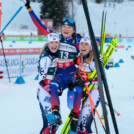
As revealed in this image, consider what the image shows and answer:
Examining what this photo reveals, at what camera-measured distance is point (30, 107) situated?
5113 millimetres

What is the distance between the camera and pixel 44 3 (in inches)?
1374

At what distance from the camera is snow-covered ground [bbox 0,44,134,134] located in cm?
399

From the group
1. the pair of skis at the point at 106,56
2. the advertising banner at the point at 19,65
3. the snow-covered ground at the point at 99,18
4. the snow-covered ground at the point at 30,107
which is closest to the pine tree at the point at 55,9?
the snow-covered ground at the point at 99,18

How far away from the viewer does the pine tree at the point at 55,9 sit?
33969mm

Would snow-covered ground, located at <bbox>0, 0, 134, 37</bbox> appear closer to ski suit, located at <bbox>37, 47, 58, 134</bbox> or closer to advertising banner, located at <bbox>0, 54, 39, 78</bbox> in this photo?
advertising banner, located at <bbox>0, 54, 39, 78</bbox>

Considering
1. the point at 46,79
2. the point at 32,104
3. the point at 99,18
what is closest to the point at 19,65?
the point at 32,104

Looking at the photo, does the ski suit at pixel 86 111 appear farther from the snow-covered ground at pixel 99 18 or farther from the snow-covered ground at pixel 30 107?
the snow-covered ground at pixel 99 18

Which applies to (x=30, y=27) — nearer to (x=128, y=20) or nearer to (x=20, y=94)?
(x=128, y=20)

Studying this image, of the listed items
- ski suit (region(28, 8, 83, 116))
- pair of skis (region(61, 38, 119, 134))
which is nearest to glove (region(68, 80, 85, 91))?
ski suit (region(28, 8, 83, 116))

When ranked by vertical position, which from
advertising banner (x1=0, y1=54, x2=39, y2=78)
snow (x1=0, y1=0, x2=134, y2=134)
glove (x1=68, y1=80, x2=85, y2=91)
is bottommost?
snow (x1=0, y1=0, x2=134, y2=134)

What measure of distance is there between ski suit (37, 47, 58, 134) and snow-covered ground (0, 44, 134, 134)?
116cm

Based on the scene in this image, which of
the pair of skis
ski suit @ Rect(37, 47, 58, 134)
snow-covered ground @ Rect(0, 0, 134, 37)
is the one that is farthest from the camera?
snow-covered ground @ Rect(0, 0, 134, 37)

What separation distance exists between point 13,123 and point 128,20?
46968mm

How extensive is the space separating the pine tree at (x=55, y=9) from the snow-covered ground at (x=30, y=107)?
27224 millimetres
